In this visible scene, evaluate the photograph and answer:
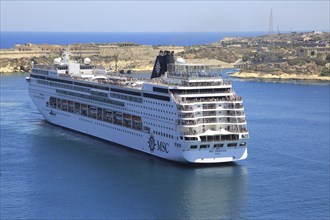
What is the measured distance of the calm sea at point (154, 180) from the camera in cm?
2644

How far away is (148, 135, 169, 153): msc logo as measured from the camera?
33.7m

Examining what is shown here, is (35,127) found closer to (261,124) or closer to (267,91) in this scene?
(261,124)

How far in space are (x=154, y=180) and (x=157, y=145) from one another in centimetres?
397

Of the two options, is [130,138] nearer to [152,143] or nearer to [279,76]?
[152,143]

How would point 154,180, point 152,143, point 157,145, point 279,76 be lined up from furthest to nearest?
point 279,76 → point 152,143 → point 157,145 → point 154,180

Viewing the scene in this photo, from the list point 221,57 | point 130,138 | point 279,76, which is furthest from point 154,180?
point 221,57

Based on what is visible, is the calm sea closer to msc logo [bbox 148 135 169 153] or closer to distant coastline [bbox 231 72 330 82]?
msc logo [bbox 148 135 169 153]

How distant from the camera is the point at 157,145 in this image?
3444cm

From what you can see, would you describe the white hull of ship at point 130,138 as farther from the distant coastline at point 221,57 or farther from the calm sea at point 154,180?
the distant coastline at point 221,57

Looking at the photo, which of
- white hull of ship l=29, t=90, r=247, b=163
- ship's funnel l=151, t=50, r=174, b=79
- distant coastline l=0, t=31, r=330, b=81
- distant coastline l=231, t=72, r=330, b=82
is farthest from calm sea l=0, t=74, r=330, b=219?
distant coastline l=0, t=31, r=330, b=81

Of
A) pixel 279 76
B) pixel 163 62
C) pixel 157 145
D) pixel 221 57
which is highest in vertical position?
pixel 163 62

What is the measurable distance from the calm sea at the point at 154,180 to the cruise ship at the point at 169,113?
711mm

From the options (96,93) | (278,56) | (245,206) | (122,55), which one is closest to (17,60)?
(122,55)

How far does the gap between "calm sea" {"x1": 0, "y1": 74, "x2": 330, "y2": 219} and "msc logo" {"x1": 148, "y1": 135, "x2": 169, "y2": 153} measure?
24.3 inches
